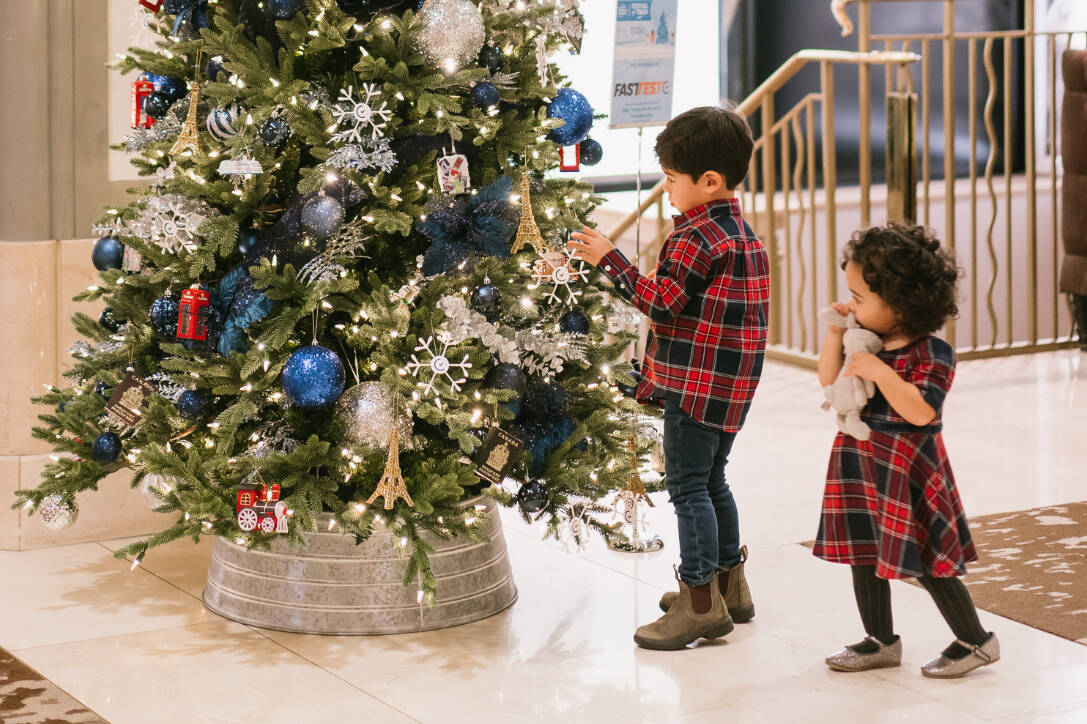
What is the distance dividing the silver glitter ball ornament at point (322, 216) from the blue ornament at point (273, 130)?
0.18 metres

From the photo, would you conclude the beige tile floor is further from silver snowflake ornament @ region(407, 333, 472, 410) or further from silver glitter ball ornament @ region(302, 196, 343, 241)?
silver glitter ball ornament @ region(302, 196, 343, 241)

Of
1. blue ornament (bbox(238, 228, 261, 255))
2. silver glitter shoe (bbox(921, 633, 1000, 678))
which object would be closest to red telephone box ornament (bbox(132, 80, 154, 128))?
blue ornament (bbox(238, 228, 261, 255))

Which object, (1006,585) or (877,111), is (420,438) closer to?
(1006,585)

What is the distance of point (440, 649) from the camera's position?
12.0 ft

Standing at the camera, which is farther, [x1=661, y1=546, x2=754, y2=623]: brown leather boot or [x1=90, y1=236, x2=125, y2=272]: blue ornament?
[x1=90, y1=236, x2=125, y2=272]: blue ornament

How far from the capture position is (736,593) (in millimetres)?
3863

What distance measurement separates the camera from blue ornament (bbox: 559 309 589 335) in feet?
12.4

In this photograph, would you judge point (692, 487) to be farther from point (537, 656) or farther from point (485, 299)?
point (485, 299)

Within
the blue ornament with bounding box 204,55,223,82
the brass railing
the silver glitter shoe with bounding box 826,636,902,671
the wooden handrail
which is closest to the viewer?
the silver glitter shoe with bounding box 826,636,902,671

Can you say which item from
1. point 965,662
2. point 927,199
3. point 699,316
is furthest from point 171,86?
point 927,199

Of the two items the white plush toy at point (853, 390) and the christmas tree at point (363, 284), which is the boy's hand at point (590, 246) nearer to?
the christmas tree at point (363, 284)

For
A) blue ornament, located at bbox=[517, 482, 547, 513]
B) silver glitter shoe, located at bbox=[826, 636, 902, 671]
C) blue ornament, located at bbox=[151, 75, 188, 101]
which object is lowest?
silver glitter shoe, located at bbox=[826, 636, 902, 671]

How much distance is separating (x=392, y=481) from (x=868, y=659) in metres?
1.15

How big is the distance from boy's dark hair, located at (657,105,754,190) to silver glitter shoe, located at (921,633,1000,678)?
1175 mm
